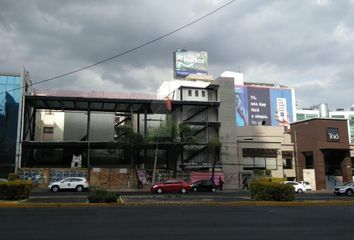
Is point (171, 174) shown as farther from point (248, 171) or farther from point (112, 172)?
point (248, 171)

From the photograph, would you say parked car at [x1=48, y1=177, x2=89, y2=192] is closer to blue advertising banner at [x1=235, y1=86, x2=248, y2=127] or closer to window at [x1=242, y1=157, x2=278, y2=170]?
window at [x1=242, y1=157, x2=278, y2=170]

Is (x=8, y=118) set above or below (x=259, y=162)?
above

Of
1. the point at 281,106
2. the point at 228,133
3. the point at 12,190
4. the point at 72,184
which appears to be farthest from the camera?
the point at 281,106

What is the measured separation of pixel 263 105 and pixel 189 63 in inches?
1102

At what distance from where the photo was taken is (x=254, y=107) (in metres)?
122

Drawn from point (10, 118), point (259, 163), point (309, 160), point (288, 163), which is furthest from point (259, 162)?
point (10, 118)

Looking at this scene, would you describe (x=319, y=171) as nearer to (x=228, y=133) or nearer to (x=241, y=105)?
(x=228, y=133)

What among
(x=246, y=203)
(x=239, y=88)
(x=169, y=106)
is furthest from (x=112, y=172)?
(x=239, y=88)

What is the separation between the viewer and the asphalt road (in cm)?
1109

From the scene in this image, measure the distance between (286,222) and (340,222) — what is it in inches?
73.9

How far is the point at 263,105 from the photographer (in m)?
123

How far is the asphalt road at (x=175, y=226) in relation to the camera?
36.4 ft

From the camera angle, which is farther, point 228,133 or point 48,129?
point 48,129

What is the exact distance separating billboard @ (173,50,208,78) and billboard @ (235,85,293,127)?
14.0 metres
